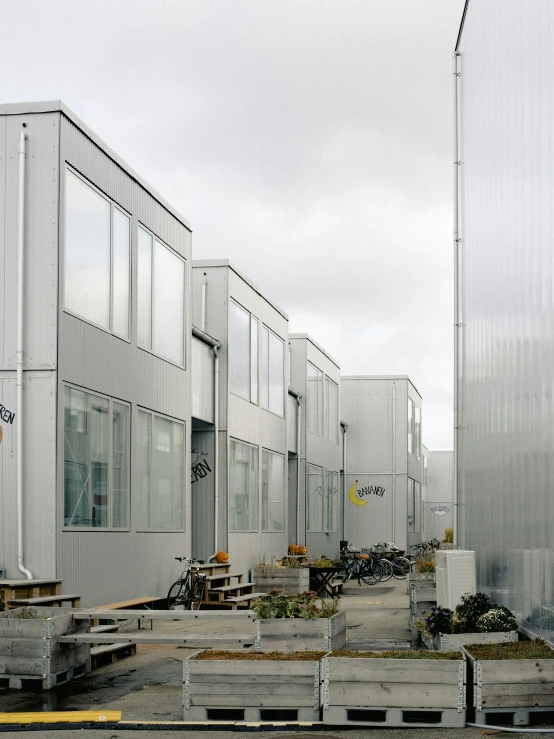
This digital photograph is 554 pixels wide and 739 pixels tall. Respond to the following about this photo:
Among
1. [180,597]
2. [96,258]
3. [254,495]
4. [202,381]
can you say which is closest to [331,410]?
[254,495]

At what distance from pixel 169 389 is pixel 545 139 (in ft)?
32.2

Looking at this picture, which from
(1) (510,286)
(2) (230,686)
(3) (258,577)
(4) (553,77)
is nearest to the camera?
(2) (230,686)

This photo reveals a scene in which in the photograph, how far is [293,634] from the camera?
1033 cm

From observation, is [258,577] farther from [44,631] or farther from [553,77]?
[553,77]

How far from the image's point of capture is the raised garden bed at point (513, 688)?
8625 millimetres

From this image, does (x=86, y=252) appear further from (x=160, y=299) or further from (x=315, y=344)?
(x=315, y=344)

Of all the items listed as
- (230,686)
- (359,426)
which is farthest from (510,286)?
(359,426)

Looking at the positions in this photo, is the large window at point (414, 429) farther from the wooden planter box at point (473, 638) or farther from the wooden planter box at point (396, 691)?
the wooden planter box at point (396, 691)

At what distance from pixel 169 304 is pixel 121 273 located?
105 inches

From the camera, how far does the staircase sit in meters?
18.7

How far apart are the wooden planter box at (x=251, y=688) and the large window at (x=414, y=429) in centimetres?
3486

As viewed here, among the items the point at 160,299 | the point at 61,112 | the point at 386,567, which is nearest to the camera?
the point at 61,112

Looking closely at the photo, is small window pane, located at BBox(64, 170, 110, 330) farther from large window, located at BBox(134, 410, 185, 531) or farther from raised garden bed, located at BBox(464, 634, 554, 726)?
raised garden bed, located at BBox(464, 634, 554, 726)

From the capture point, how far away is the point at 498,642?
1035 centimetres
